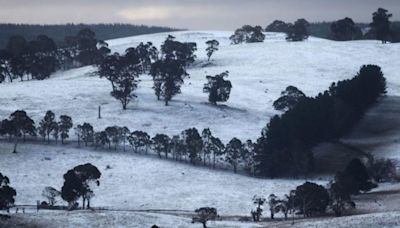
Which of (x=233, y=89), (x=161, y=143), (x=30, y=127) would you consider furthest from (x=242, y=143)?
(x=233, y=89)

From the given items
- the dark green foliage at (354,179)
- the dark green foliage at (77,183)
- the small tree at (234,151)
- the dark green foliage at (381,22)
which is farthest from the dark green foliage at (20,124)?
the dark green foliage at (381,22)

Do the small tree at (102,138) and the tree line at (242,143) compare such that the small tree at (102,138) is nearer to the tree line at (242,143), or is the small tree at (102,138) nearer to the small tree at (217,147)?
the tree line at (242,143)

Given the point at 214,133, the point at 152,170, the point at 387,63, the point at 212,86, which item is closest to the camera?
the point at 152,170

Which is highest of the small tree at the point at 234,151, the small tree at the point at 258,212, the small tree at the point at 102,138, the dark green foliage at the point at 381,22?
the dark green foliage at the point at 381,22

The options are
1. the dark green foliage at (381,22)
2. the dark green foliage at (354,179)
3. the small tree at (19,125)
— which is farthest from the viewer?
the dark green foliage at (381,22)

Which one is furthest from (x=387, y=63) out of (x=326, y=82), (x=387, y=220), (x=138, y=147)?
(x=387, y=220)

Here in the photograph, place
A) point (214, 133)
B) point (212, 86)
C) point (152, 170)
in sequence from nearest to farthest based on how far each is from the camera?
1. point (152, 170)
2. point (214, 133)
3. point (212, 86)

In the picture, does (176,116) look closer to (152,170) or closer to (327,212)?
(152,170)
